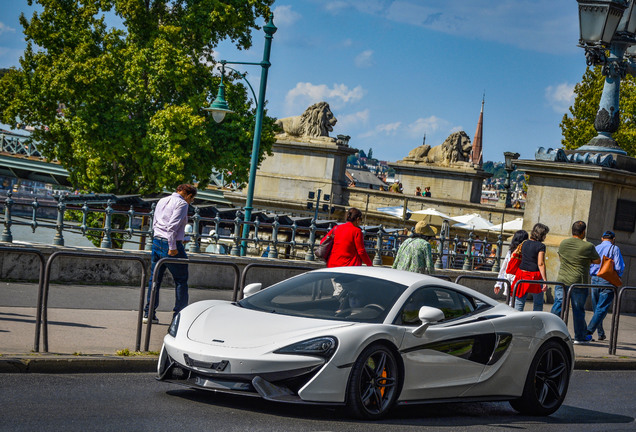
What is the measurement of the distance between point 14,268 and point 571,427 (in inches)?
365

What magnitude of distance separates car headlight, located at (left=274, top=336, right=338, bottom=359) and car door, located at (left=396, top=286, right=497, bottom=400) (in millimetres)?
720

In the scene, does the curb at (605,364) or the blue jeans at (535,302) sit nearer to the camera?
the curb at (605,364)

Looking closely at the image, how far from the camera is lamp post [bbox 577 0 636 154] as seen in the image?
1600 cm

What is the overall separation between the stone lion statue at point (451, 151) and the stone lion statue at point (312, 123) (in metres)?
→ 6.73

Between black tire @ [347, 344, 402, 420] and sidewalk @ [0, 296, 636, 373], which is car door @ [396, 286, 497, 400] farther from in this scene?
sidewalk @ [0, 296, 636, 373]

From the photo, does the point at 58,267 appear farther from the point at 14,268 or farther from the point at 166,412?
the point at 166,412

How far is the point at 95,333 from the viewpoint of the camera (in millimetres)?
10297

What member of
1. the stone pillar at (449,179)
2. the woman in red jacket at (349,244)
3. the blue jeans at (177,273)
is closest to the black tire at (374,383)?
the blue jeans at (177,273)

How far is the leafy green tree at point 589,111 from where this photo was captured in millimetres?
39062

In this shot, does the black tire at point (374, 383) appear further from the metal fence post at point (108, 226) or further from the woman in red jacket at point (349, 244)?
the metal fence post at point (108, 226)

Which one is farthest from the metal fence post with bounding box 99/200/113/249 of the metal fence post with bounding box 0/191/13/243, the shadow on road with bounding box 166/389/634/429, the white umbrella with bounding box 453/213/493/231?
the white umbrella with bounding box 453/213/493/231

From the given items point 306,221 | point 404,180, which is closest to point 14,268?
point 306,221

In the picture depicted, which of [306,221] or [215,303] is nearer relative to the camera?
[215,303]

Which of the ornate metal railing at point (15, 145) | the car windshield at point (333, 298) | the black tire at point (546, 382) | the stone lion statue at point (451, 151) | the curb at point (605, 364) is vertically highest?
the stone lion statue at point (451, 151)
